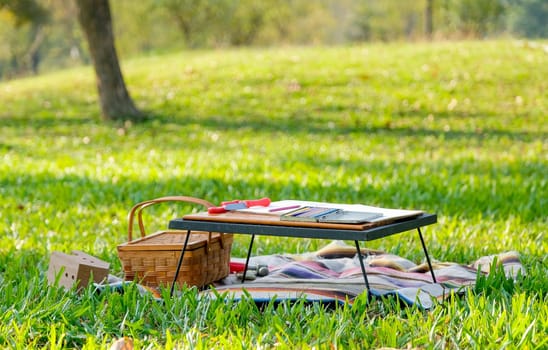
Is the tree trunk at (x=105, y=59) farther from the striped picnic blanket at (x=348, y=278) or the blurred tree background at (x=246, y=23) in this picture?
the blurred tree background at (x=246, y=23)

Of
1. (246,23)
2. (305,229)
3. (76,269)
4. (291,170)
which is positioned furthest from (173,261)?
(246,23)

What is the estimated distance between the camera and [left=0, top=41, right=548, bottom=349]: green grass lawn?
2.97 metres

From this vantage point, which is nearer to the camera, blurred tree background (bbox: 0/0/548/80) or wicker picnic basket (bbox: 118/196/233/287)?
wicker picnic basket (bbox: 118/196/233/287)

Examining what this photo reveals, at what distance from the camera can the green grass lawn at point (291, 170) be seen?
2971 millimetres

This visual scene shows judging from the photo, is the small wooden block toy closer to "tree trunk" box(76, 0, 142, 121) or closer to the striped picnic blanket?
the striped picnic blanket

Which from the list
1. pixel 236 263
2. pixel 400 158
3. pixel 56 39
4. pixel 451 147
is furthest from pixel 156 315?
pixel 56 39

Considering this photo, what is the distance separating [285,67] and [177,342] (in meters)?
13.4

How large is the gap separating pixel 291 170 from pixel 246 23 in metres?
32.9

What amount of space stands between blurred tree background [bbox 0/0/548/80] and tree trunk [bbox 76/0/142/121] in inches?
357

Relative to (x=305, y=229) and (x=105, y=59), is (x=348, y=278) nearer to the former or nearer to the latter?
(x=305, y=229)

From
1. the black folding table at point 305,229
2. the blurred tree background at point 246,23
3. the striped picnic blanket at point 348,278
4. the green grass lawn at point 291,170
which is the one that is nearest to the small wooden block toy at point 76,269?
the green grass lawn at point 291,170

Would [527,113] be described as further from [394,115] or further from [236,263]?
[236,263]

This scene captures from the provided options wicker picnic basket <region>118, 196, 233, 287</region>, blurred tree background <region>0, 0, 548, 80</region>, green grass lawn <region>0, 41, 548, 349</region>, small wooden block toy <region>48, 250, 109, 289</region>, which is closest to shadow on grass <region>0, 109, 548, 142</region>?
green grass lawn <region>0, 41, 548, 349</region>

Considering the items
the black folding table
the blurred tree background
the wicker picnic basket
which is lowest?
the blurred tree background
